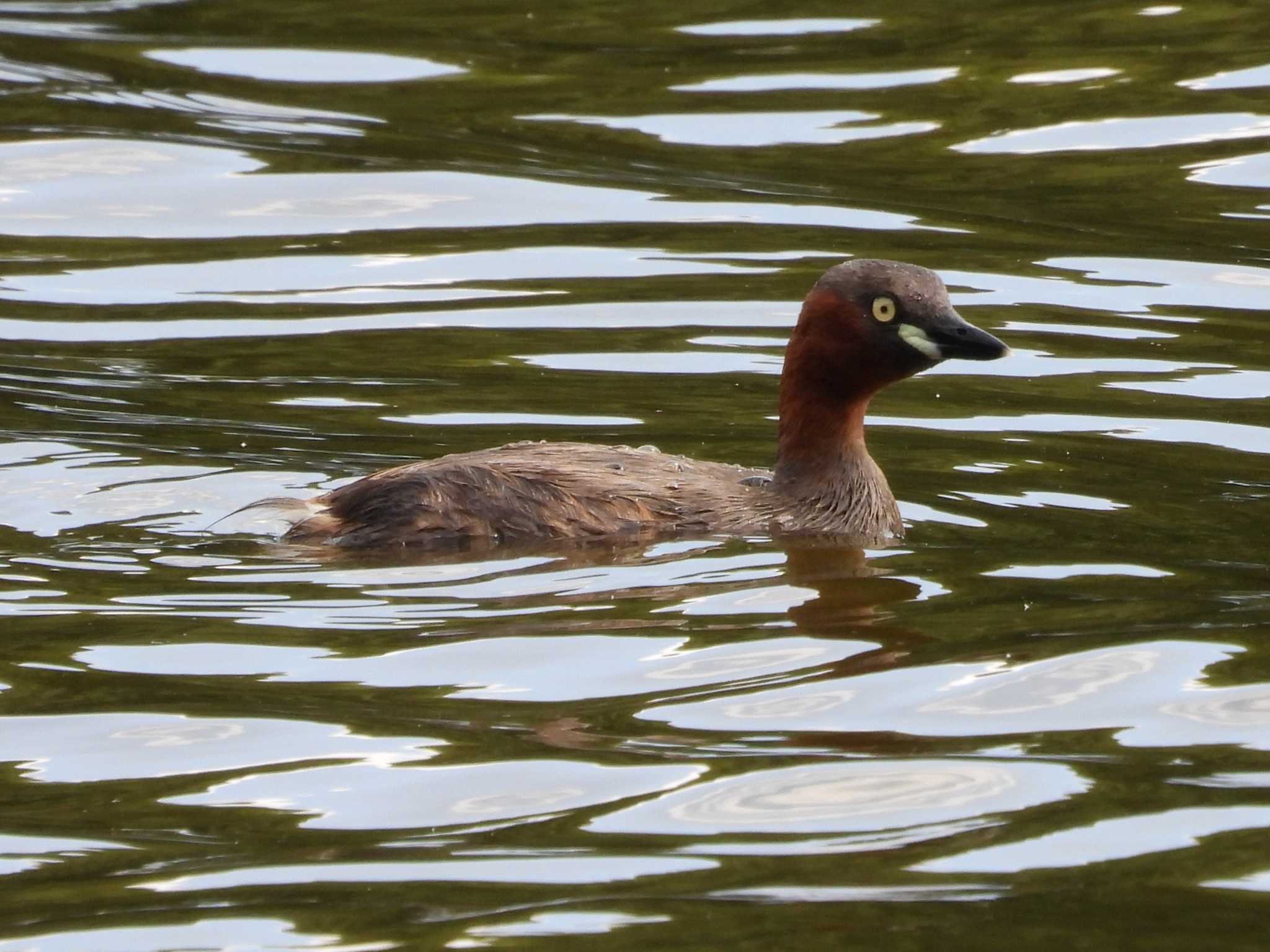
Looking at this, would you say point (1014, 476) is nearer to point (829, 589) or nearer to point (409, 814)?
point (829, 589)

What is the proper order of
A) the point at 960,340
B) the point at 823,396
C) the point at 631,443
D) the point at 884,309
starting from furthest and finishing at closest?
the point at 631,443 < the point at 823,396 < the point at 884,309 < the point at 960,340

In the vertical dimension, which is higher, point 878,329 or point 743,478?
point 878,329

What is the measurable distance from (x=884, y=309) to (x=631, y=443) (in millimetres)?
1444

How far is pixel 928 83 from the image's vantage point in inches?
580

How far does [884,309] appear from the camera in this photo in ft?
27.9

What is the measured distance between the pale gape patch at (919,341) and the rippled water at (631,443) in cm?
56

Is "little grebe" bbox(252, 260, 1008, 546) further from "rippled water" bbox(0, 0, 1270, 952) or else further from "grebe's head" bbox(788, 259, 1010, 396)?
"rippled water" bbox(0, 0, 1270, 952)

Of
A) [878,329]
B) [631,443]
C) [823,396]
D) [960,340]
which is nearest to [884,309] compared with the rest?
[878,329]

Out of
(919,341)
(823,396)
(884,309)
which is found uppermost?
(884,309)

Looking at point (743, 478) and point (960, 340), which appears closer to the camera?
point (960, 340)

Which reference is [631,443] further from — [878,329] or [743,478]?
[878,329]

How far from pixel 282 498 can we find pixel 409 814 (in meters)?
2.86

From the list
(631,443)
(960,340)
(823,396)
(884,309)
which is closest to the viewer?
(960,340)

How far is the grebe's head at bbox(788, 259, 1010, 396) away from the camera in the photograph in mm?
8414
